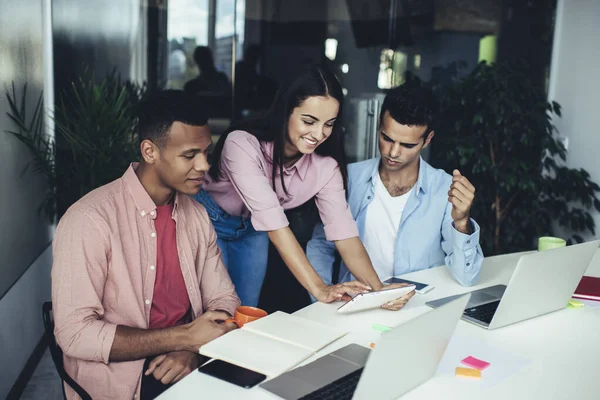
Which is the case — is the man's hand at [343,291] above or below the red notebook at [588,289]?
above

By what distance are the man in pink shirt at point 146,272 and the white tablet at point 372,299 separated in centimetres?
35

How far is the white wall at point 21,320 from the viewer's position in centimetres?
254

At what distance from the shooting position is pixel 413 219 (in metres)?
2.38

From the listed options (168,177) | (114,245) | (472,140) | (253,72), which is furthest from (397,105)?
(253,72)

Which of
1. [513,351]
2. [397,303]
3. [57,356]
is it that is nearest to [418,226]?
[397,303]

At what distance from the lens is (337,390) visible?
4.20 ft

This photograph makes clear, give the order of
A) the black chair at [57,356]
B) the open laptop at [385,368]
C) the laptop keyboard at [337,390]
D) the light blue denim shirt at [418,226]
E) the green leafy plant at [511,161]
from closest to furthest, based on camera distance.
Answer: the open laptop at [385,368] → the laptop keyboard at [337,390] → the black chair at [57,356] → the light blue denim shirt at [418,226] → the green leafy plant at [511,161]

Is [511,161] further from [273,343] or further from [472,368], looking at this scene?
[273,343]

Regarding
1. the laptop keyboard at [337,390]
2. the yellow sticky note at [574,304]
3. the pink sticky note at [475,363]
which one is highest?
the laptop keyboard at [337,390]

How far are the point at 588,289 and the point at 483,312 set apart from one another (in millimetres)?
511

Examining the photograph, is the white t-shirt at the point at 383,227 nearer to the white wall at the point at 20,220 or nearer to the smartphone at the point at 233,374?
the smartphone at the point at 233,374

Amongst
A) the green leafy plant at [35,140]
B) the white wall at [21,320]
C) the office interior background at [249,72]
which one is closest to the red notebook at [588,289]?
the office interior background at [249,72]

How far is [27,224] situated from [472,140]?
264cm

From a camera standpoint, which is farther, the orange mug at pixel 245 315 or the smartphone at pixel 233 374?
the orange mug at pixel 245 315
